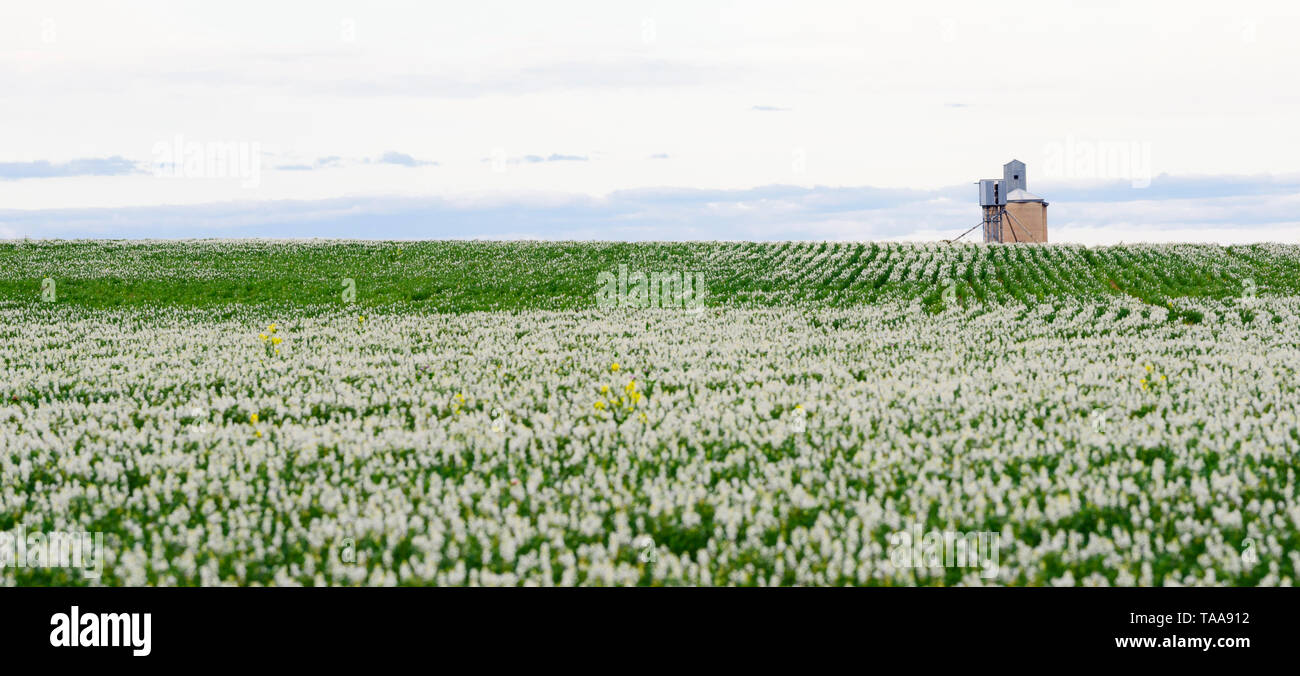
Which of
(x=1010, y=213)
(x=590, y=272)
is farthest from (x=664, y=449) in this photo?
(x=1010, y=213)

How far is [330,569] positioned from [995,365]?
1225 centimetres

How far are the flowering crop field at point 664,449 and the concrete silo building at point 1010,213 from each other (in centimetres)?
6539

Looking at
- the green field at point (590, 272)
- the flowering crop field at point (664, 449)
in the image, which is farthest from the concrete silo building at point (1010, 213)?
the flowering crop field at point (664, 449)

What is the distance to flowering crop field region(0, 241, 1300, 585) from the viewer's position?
7.51 metres

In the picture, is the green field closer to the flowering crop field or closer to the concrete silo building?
the flowering crop field

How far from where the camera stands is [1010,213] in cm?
8769

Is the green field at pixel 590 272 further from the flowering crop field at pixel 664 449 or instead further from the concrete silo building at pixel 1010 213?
the concrete silo building at pixel 1010 213

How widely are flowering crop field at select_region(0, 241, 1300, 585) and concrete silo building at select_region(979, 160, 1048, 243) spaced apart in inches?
2574

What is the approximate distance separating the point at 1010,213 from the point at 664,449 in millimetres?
84326

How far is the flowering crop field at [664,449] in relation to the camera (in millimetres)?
7508

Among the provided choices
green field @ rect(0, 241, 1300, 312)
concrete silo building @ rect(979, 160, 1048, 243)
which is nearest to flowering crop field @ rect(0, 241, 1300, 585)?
A: green field @ rect(0, 241, 1300, 312)

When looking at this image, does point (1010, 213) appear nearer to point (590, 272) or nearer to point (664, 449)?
point (590, 272)

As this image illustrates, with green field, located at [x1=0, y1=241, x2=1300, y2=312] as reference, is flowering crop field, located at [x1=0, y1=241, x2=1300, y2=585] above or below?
below

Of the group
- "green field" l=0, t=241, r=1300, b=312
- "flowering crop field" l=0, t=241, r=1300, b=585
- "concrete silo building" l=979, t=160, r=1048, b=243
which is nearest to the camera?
"flowering crop field" l=0, t=241, r=1300, b=585
